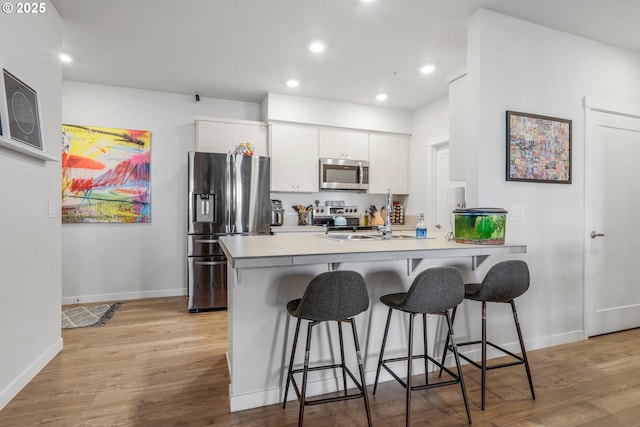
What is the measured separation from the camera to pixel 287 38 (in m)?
2.95

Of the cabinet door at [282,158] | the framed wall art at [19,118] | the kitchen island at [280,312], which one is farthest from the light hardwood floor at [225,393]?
the cabinet door at [282,158]

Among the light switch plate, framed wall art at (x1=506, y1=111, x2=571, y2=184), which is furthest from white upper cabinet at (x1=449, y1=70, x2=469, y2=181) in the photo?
the light switch plate

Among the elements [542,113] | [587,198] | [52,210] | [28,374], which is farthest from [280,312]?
[587,198]

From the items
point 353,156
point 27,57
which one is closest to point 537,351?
point 353,156

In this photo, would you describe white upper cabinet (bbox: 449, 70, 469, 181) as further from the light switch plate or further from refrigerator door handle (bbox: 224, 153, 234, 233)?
the light switch plate

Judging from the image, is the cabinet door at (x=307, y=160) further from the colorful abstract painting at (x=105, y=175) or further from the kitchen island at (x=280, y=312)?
the kitchen island at (x=280, y=312)

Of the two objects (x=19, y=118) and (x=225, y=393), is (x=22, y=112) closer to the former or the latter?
(x=19, y=118)

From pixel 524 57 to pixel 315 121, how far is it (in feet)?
8.03

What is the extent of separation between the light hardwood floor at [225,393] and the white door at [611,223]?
386 millimetres

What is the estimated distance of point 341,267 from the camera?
82.8 inches

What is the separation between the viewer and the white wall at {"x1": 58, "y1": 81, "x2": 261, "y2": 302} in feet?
13.0

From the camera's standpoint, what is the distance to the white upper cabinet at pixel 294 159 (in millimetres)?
4320

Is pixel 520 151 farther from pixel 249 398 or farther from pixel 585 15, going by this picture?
pixel 249 398

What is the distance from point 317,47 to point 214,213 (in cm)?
205
